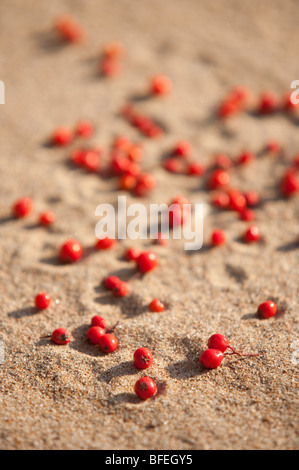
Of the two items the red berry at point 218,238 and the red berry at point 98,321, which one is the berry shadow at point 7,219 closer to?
the red berry at point 98,321

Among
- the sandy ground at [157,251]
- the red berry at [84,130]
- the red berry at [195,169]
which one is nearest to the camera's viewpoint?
the sandy ground at [157,251]

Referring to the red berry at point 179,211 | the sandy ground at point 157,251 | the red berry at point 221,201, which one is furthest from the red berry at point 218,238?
the red berry at point 221,201

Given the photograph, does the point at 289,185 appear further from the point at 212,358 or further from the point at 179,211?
the point at 212,358

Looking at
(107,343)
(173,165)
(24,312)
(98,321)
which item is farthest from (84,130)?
(107,343)

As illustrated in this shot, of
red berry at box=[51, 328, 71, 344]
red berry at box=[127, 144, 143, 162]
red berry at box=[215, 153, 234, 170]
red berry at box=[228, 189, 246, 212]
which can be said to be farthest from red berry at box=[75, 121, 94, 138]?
red berry at box=[51, 328, 71, 344]

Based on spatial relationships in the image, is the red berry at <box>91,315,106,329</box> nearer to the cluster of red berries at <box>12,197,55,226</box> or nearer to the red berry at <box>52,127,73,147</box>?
the cluster of red berries at <box>12,197,55,226</box>

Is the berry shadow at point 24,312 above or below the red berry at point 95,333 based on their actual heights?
above
